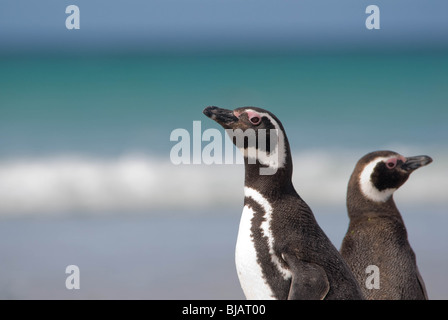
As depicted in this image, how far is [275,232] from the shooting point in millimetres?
4637

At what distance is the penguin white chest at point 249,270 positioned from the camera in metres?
4.52

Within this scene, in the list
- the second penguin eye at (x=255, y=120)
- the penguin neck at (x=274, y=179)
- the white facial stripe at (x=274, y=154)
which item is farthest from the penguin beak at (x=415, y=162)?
the second penguin eye at (x=255, y=120)

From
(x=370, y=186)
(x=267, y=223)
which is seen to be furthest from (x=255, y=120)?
(x=370, y=186)

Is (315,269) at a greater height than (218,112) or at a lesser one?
lesser

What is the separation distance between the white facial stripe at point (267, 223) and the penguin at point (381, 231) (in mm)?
1110

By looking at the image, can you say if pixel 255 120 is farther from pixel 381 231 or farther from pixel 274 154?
pixel 381 231

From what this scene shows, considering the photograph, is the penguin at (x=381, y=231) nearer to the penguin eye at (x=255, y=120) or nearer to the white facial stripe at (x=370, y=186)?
the white facial stripe at (x=370, y=186)

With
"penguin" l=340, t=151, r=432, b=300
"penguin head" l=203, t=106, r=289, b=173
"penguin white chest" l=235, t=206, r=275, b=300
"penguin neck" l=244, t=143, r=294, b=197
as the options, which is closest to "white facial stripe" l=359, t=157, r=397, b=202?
"penguin" l=340, t=151, r=432, b=300

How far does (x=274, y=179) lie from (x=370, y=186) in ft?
4.49
